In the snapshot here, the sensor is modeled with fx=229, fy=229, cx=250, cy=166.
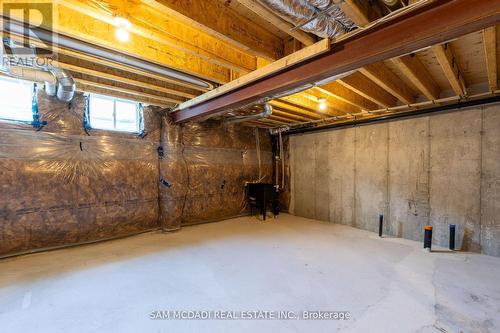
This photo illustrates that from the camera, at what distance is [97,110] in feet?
12.2

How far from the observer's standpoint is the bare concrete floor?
174cm

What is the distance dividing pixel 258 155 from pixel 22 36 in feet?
15.1

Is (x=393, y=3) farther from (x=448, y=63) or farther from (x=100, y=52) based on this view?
(x=100, y=52)

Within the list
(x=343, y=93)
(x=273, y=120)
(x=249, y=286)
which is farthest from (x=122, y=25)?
(x=273, y=120)

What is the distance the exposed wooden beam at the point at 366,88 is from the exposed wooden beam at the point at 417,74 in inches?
20.5

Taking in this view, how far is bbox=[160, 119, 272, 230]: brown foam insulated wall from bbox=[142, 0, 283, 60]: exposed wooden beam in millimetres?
2611

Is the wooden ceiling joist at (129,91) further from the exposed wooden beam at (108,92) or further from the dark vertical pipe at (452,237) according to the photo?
the dark vertical pipe at (452,237)

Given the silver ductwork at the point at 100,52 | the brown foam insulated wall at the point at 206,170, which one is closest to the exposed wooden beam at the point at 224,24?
the silver ductwork at the point at 100,52

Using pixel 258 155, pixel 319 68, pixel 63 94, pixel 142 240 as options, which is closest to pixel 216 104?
pixel 319 68

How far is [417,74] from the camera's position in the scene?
2578mm

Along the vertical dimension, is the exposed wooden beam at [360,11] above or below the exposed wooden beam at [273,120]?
above

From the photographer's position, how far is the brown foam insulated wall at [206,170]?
4152 mm

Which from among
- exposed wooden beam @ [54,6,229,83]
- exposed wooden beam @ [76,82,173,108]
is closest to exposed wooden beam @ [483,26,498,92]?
exposed wooden beam @ [54,6,229,83]

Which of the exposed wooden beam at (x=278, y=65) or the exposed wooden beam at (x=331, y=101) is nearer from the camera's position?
the exposed wooden beam at (x=278, y=65)
